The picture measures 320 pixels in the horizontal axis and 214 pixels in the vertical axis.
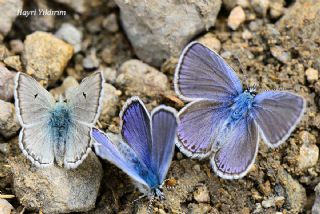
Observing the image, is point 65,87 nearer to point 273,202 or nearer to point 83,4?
point 83,4

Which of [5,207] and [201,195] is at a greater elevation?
[5,207]

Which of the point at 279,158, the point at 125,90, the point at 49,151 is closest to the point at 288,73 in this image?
the point at 279,158

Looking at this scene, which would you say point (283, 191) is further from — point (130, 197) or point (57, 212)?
point (57, 212)

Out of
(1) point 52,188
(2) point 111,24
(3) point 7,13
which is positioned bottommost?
(1) point 52,188

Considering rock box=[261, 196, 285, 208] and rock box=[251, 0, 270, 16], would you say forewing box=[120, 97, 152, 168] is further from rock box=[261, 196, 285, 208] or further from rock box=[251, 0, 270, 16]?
rock box=[251, 0, 270, 16]

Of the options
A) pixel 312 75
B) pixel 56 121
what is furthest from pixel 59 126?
pixel 312 75

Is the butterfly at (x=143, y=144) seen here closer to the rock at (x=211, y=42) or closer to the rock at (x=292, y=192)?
the rock at (x=292, y=192)

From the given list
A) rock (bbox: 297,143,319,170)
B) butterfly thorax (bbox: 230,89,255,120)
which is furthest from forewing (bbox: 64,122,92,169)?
rock (bbox: 297,143,319,170)
